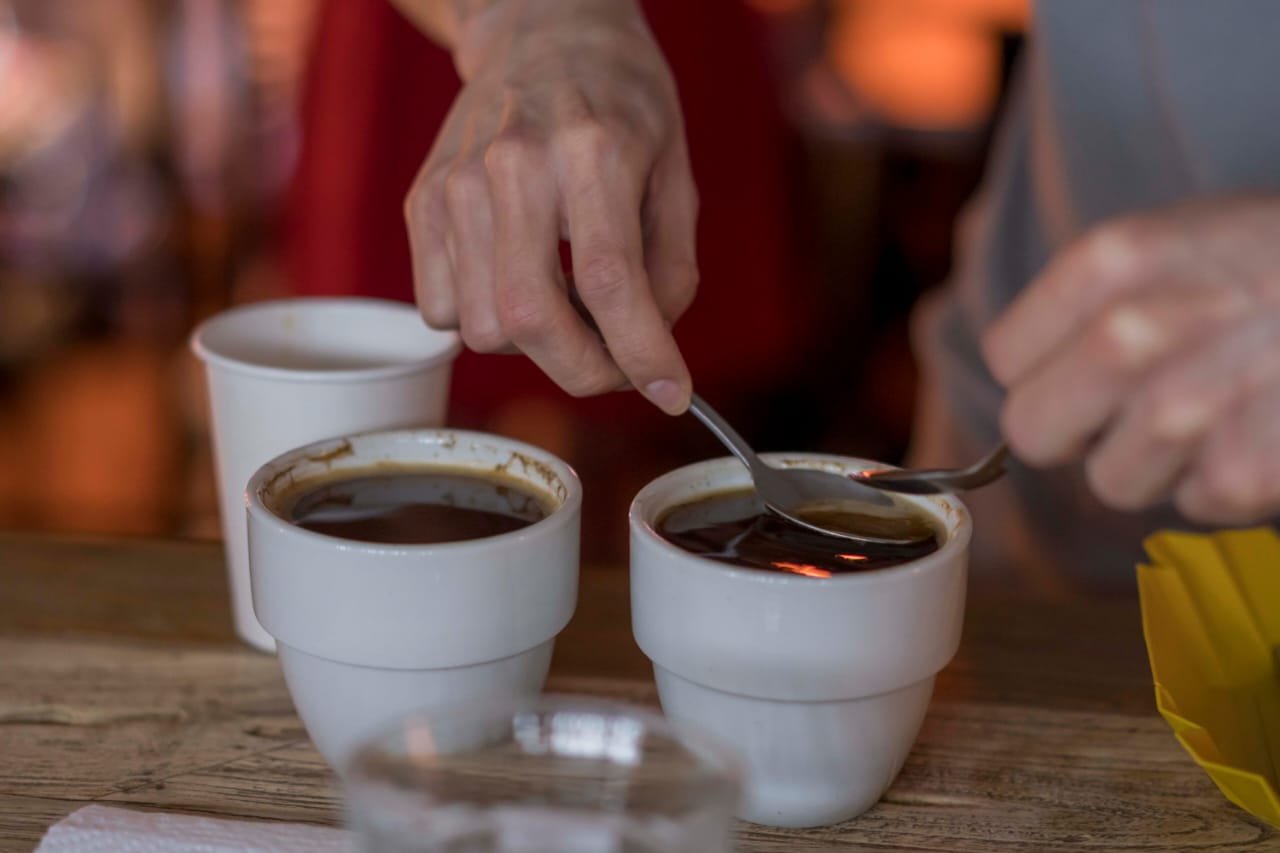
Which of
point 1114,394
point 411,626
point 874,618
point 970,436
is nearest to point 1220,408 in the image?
point 1114,394

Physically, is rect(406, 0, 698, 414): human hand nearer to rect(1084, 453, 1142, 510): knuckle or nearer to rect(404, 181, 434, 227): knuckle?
rect(404, 181, 434, 227): knuckle

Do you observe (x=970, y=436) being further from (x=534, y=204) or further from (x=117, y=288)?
(x=117, y=288)

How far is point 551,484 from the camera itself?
910mm

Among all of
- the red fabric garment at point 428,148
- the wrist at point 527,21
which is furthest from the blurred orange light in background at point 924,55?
the wrist at point 527,21

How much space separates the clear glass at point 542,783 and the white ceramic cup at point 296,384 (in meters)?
0.44

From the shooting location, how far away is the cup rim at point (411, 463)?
0.78 meters

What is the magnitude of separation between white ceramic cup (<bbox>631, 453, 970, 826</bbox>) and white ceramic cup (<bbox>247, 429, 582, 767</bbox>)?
2.5 inches

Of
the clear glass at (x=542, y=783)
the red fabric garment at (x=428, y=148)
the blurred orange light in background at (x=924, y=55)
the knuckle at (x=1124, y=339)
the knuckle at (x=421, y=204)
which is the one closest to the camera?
the clear glass at (x=542, y=783)

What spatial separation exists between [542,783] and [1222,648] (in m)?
0.55

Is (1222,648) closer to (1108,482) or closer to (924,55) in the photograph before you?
(1108,482)

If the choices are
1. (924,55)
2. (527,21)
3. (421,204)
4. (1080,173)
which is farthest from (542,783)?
(924,55)

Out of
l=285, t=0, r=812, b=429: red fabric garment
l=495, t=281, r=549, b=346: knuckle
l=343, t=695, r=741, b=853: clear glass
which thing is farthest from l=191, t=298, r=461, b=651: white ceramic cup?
l=285, t=0, r=812, b=429: red fabric garment

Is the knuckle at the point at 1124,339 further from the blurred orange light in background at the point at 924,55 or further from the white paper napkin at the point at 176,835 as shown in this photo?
the blurred orange light in background at the point at 924,55

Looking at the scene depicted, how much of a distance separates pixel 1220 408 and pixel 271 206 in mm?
3330
